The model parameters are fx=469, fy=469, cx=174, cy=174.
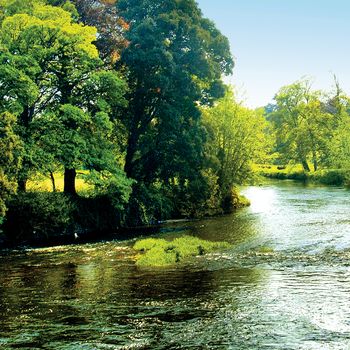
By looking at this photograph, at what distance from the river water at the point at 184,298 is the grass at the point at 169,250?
0.90m

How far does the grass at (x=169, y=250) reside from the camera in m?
24.2

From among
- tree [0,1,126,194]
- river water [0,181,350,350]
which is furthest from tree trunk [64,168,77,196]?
river water [0,181,350,350]

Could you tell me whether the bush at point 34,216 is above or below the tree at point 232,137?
below

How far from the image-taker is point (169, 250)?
26.1m

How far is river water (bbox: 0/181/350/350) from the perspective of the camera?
42.8ft

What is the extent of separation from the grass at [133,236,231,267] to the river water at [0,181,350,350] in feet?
2.95

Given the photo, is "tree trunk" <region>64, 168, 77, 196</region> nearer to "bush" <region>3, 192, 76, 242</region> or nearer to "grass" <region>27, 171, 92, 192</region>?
"grass" <region>27, 171, 92, 192</region>

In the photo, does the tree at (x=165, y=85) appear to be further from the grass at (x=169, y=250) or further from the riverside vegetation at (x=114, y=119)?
the grass at (x=169, y=250)

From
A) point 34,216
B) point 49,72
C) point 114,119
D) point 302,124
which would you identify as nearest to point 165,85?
point 114,119

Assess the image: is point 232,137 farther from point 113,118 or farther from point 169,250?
point 169,250

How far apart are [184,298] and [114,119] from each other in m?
28.5

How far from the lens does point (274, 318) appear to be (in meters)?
14.5

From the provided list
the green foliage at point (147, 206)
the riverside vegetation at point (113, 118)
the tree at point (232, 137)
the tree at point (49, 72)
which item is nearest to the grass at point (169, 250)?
the riverside vegetation at point (113, 118)

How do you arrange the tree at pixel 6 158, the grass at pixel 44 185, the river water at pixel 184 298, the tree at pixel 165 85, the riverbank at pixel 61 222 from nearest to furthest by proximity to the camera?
the river water at pixel 184 298, the tree at pixel 6 158, the riverbank at pixel 61 222, the grass at pixel 44 185, the tree at pixel 165 85
